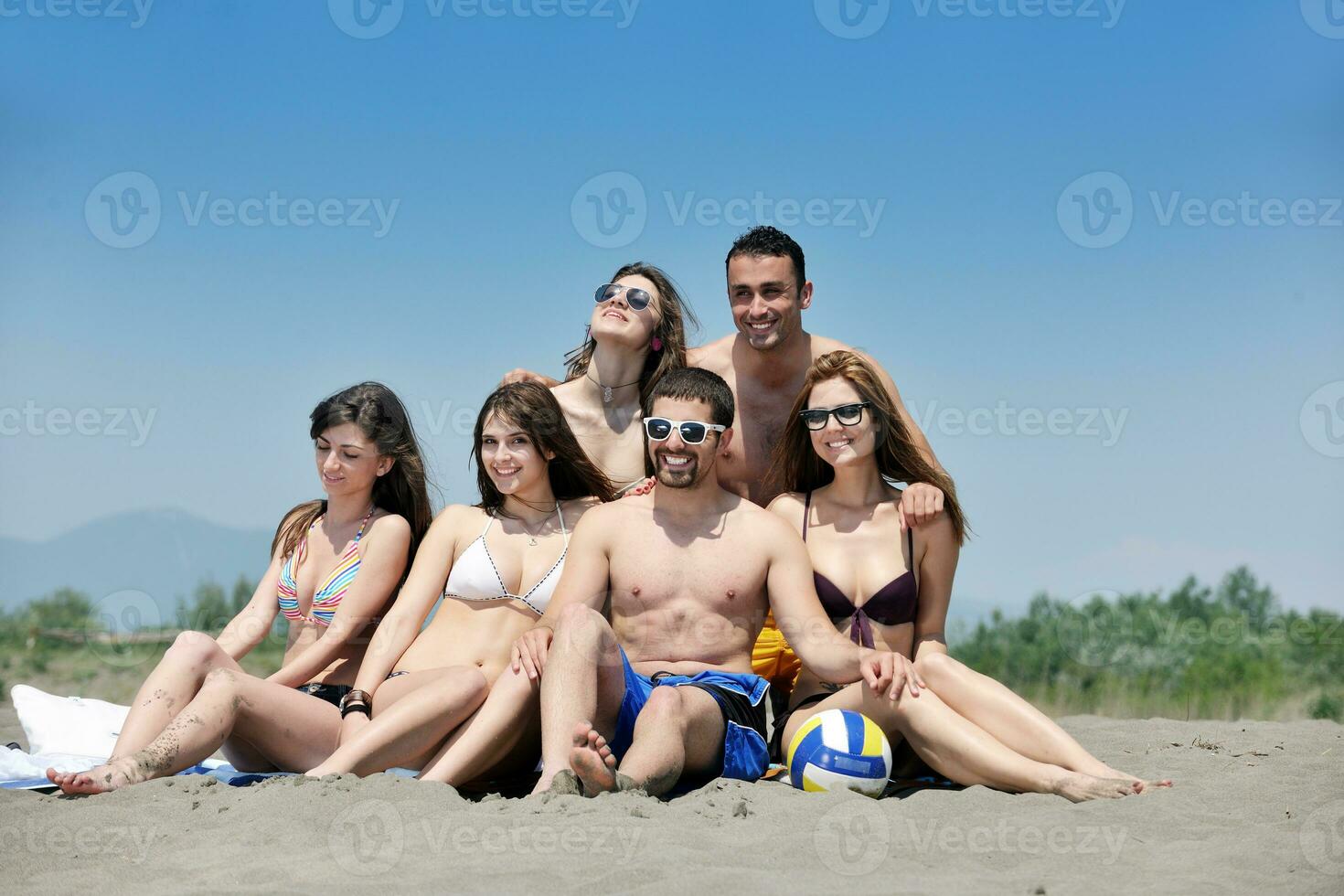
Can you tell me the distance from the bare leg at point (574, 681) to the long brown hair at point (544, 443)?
1268mm

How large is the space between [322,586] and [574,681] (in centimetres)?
203

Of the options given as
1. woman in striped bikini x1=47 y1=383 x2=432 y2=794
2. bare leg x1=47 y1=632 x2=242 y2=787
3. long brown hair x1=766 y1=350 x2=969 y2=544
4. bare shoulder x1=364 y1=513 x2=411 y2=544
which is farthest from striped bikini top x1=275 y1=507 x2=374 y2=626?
long brown hair x1=766 y1=350 x2=969 y2=544

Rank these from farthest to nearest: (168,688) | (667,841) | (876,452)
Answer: (876,452), (168,688), (667,841)

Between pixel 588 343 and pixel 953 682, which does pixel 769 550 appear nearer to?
pixel 953 682

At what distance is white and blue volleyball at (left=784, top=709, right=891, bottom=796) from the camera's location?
4965 mm

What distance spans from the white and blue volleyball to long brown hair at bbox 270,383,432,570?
2623 mm

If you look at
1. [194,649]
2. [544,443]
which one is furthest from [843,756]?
[194,649]

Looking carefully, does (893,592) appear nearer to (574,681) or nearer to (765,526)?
(765,526)

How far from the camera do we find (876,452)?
624 cm

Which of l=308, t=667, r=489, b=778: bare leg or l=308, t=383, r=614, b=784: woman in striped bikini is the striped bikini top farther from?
l=308, t=667, r=489, b=778: bare leg

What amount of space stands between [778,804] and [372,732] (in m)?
1.86

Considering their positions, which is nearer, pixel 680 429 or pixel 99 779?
pixel 99 779

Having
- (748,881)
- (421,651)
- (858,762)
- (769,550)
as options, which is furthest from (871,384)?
(748,881)

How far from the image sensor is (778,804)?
460 centimetres
